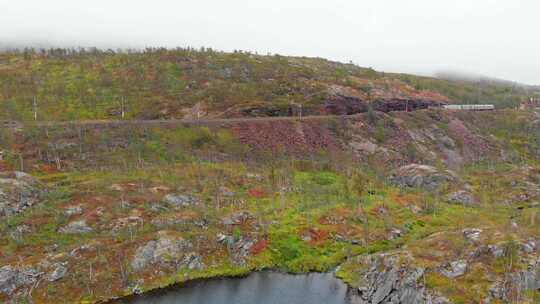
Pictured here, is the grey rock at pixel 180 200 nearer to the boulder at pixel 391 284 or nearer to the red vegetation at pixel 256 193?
the red vegetation at pixel 256 193

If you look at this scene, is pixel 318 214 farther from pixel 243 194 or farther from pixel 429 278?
pixel 429 278

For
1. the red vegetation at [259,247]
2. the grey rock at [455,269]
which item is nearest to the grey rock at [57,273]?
the red vegetation at [259,247]

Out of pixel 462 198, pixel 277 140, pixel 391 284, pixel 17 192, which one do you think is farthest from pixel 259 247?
pixel 277 140

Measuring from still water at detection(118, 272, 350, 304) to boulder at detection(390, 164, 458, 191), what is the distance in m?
68.5

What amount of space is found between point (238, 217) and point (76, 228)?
4017 centimetres

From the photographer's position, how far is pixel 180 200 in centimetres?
13150

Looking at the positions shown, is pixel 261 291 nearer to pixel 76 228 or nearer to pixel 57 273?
pixel 57 273

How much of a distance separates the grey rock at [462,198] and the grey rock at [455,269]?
187 feet

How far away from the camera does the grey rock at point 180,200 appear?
130 metres

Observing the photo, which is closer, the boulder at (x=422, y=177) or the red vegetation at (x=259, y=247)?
the red vegetation at (x=259, y=247)

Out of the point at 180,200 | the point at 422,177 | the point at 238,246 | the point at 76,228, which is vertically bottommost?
the point at 238,246

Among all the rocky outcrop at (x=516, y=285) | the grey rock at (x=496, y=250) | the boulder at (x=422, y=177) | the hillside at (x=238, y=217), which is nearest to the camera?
the rocky outcrop at (x=516, y=285)

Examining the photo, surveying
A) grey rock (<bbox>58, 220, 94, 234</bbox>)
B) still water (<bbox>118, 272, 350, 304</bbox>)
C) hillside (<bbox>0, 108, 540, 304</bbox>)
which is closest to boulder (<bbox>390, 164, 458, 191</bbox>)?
hillside (<bbox>0, 108, 540, 304</bbox>)

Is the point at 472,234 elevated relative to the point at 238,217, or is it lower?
elevated
